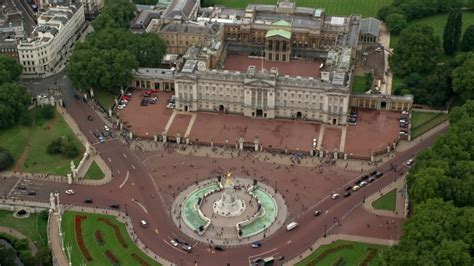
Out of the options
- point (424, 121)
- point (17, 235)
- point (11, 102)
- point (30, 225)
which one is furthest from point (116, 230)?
point (424, 121)

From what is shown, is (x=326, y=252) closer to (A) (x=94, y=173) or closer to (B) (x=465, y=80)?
(A) (x=94, y=173)

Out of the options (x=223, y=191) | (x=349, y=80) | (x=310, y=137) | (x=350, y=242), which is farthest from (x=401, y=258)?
(x=349, y=80)

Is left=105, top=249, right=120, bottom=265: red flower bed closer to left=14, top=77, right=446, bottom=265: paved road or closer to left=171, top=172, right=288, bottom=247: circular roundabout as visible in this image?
left=14, top=77, right=446, bottom=265: paved road

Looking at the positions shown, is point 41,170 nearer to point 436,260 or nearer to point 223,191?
point 223,191

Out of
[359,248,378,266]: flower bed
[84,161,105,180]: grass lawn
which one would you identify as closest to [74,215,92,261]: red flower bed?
[84,161,105,180]: grass lawn

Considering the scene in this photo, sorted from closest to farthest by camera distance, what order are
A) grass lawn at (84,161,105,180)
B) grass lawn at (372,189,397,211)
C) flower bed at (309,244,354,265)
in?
flower bed at (309,244,354,265), grass lawn at (372,189,397,211), grass lawn at (84,161,105,180)
